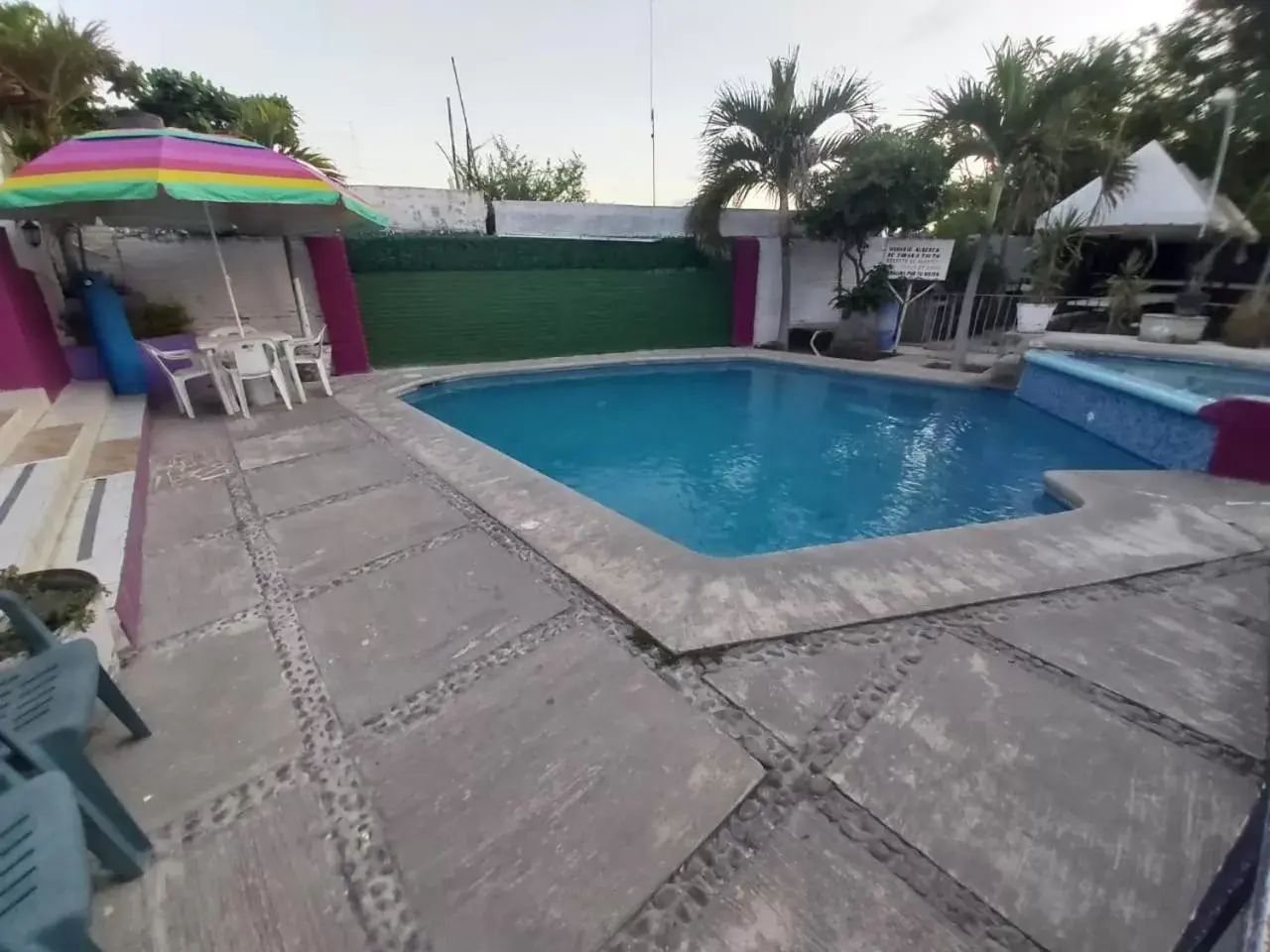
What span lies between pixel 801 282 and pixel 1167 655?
10.1 m

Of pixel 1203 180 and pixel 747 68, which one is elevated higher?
pixel 747 68

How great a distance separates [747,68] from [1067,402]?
6582 millimetres

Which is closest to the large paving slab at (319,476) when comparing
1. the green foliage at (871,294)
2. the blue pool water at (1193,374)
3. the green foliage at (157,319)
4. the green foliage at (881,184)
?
the green foliage at (157,319)

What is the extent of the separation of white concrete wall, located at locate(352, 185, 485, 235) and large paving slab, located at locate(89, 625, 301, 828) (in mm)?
8166

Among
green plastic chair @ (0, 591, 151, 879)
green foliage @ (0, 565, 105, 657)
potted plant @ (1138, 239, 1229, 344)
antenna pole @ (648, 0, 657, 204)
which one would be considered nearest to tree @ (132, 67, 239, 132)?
antenna pole @ (648, 0, 657, 204)

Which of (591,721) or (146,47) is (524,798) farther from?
(146,47)

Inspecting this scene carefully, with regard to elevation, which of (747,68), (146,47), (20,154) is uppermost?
(146,47)

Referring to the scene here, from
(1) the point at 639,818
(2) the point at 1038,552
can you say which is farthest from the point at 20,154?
(2) the point at 1038,552

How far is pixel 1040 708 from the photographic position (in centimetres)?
184

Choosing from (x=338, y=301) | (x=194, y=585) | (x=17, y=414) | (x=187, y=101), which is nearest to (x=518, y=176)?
(x=187, y=101)

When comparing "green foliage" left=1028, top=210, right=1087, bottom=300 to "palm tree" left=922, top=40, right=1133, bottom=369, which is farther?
"green foliage" left=1028, top=210, right=1087, bottom=300

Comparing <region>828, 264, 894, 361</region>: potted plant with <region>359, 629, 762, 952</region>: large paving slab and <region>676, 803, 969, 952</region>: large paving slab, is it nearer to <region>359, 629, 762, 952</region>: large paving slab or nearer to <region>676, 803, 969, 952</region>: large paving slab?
<region>359, 629, 762, 952</region>: large paving slab

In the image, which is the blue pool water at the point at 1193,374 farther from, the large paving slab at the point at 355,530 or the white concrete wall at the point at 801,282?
the large paving slab at the point at 355,530

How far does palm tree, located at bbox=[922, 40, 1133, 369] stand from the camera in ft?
22.2
